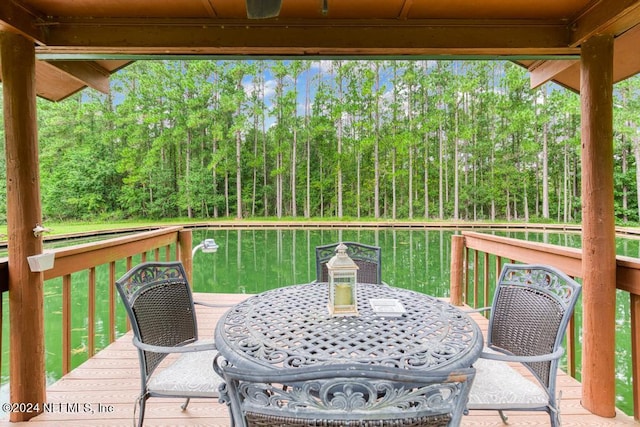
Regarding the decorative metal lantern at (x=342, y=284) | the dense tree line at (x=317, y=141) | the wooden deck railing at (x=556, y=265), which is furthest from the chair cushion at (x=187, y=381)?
the dense tree line at (x=317, y=141)

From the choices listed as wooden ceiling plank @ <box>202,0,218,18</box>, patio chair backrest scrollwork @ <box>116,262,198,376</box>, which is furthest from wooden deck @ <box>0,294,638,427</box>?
wooden ceiling plank @ <box>202,0,218,18</box>

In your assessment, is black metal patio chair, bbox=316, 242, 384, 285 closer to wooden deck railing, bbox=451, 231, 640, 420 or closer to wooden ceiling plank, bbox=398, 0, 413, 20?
wooden deck railing, bbox=451, 231, 640, 420

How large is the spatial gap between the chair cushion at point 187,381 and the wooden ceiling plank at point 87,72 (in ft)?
7.23

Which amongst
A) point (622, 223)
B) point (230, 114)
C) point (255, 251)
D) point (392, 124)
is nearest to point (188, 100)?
point (230, 114)

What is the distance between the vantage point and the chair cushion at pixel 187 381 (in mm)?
1523

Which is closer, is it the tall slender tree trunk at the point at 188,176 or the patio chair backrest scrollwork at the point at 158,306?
the patio chair backrest scrollwork at the point at 158,306

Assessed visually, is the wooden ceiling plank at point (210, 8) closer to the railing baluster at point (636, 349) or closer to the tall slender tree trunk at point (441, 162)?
the railing baluster at point (636, 349)

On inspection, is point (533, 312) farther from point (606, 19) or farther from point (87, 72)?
point (87, 72)

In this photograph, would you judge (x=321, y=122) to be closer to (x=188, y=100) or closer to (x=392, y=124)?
(x=392, y=124)

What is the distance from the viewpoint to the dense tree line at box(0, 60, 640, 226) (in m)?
17.8

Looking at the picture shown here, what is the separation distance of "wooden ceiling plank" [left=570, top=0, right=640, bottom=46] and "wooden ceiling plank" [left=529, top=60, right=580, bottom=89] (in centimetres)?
34

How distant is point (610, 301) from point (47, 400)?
3289mm

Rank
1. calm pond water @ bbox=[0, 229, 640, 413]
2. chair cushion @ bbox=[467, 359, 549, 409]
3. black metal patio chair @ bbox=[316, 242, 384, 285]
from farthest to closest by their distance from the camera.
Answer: calm pond water @ bbox=[0, 229, 640, 413] < black metal patio chair @ bbox=[316, 242, 384, 285] < chair cushion @ bbox=[467, 359, 549, 409]

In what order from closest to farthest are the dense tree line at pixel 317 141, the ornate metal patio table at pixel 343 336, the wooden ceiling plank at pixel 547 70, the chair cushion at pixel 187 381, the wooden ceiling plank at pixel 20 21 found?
the ornate metal patio table at pixel 343 336, the chair cushion at pixel 187 381, the wooden ceiling plank at pixel 20 21, the wooden ceiling plank at pixel 547 70, the dense tree line at pixel 317 141
